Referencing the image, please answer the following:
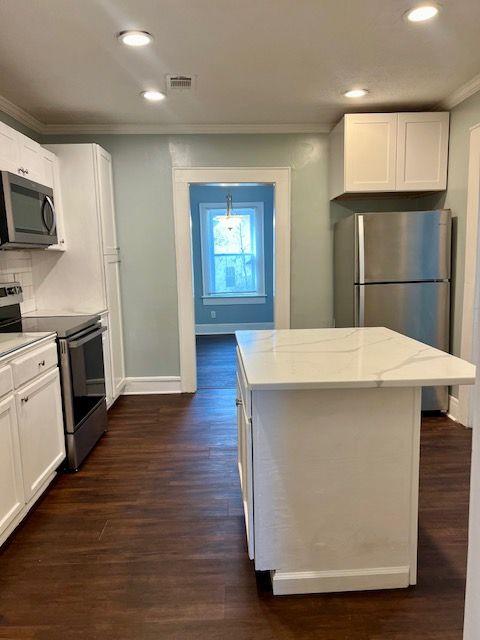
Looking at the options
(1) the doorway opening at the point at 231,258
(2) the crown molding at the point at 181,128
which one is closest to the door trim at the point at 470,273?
(2) the crown molding at the point at 181,128

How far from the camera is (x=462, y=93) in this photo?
3197 mm

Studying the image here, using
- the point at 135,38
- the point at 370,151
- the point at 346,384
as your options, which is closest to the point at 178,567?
the point at 346,384

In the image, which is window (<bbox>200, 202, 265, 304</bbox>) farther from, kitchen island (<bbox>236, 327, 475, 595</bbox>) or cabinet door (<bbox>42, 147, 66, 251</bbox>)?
kitchen island (<bbox>236, 327, 475, 595</bbox>)

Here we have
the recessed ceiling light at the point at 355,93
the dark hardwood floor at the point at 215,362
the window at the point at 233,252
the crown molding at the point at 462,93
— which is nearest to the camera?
the crown molding at the point at 462,93

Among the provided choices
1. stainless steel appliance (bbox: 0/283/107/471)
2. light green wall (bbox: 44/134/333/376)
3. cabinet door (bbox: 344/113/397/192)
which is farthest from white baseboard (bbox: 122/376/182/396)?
cabinet door (bbox: 344/113/397/192)

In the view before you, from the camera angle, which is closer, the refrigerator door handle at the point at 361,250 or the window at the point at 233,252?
the refrigerator door handle at the point at 361,250

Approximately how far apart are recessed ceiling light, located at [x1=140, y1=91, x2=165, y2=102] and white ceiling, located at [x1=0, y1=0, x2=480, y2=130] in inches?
2.7

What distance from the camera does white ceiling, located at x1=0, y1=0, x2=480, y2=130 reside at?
2.07 meters

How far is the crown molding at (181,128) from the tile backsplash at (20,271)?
46.9 inches

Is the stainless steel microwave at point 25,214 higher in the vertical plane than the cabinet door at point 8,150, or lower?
lower

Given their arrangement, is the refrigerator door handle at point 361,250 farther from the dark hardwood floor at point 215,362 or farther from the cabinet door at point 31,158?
the cabinet door at point 31,158

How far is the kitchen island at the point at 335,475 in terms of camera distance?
5.30 feet

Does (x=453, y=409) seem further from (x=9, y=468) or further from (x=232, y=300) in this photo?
(x=232, y=300)

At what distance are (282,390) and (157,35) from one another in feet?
6.42
